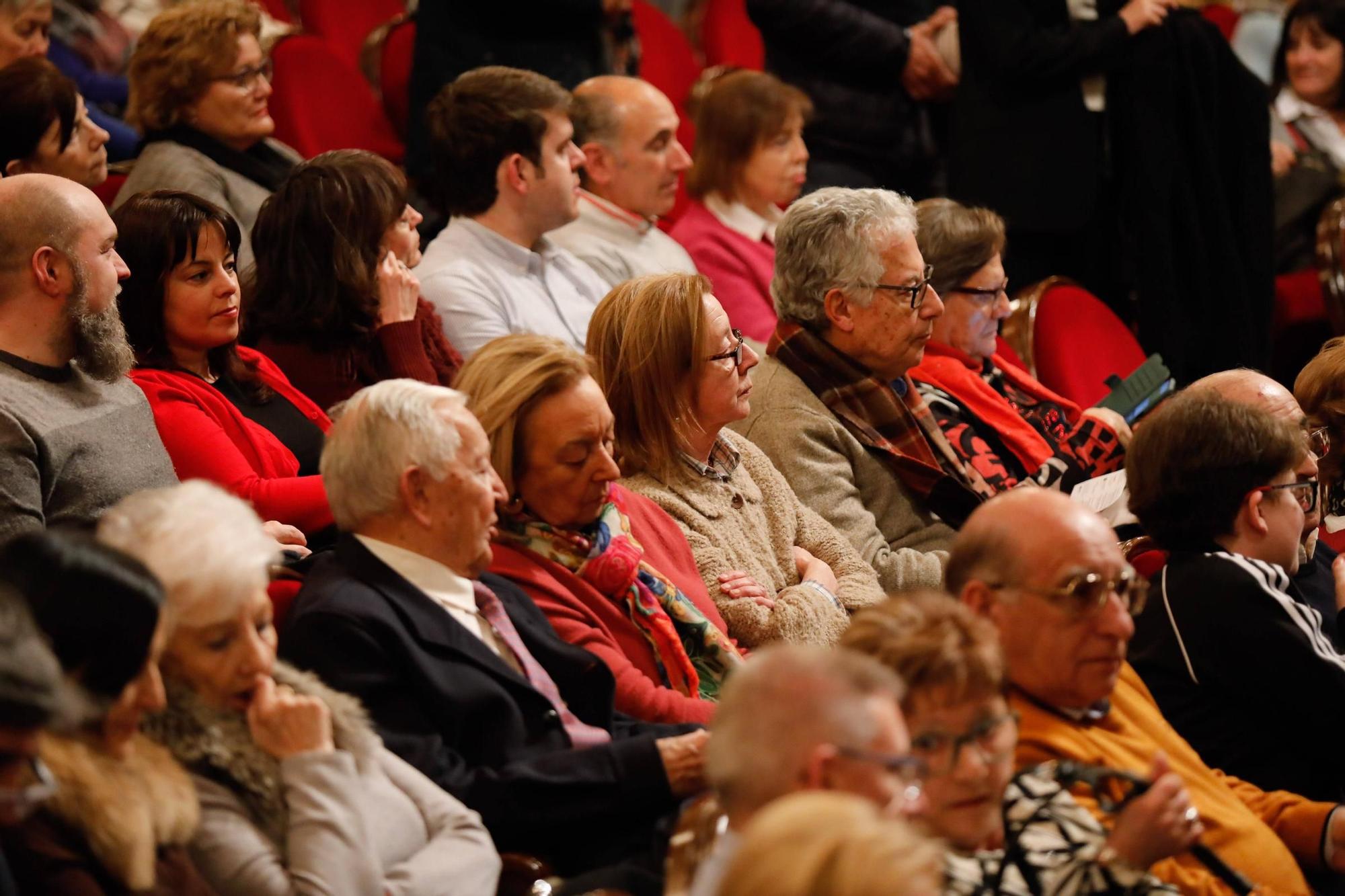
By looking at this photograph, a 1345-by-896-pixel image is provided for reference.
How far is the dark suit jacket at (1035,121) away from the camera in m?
4.90

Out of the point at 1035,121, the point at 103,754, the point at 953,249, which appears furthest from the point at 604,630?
the point at 1035,121

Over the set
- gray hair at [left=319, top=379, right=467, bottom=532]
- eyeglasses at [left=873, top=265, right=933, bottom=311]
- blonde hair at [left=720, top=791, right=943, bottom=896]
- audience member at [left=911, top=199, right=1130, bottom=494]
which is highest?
blonde hair at [left=720, top=791, right=943, bottom=896]

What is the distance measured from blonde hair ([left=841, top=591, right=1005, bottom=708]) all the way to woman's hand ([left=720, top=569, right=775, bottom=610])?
2.98 feet

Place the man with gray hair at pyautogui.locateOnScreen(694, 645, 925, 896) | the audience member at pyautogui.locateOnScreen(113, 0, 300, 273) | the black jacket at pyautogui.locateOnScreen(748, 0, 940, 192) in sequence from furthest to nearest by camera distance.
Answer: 1. the black jacket at pyautogui.locateOnScreen(748, 0, 940, 192)
2. the audience member at pyautogui.locateOnScreen(113, 0, 300, 273)
3. the man with gray hair at pyautogui.locateOnScreen(694, 645, 925, 896)

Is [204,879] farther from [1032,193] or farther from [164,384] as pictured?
[1032,193]

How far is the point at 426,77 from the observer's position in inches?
189

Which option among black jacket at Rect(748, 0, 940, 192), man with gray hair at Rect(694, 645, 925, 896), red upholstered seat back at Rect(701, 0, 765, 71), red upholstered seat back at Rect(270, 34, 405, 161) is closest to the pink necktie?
man with gray hair at Rect(694, 645, 925, 896)

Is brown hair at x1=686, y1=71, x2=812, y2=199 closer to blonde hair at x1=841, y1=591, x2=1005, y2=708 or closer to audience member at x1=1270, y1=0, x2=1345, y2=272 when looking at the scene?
audience member at x1=1270, y1=0, x2=1345, y2=272

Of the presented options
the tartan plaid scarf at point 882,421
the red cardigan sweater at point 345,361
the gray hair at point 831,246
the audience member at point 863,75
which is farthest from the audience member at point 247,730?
the audience member at point 863,75

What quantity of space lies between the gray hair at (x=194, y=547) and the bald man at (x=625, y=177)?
2.61 m

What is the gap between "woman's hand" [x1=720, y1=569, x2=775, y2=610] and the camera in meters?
3.02

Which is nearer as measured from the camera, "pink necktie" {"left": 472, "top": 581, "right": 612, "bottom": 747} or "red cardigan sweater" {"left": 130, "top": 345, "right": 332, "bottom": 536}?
"pink necktie" {"left": 472, "top": 581, "right": 612, "bottom": 747}

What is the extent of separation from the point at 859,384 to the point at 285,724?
1.82 meters

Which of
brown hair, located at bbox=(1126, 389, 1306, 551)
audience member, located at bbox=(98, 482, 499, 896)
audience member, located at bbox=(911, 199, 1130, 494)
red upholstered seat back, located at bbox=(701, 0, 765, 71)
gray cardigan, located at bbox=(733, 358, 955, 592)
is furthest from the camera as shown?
red upholstered seat back, located at bbox=(701, 0, 765, 71)
